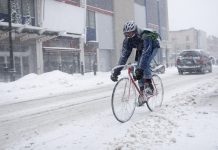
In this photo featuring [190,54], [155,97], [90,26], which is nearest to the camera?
[155,97]

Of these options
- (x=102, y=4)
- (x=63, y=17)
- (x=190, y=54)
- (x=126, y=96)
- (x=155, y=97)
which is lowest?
(x=155, y=97)

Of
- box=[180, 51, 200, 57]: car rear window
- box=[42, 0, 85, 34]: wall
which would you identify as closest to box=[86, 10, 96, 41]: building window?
box=[42, 0, 85, 34]: wall

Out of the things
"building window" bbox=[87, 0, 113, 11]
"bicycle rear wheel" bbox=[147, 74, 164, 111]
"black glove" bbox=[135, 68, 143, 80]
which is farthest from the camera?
"building window" bbox=[87, 0, 113, 11]

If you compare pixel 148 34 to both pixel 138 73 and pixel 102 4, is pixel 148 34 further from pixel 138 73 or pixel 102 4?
pixel 102 4

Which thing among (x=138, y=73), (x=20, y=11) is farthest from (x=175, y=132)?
(x=20, y=11)

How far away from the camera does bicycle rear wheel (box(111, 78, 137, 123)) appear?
20.8 feet

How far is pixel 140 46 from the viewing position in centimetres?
690

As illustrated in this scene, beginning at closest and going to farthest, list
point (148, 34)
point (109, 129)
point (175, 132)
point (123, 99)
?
point (175, 132) < point (109, 129) < point (123, 99) < point (148, 34)

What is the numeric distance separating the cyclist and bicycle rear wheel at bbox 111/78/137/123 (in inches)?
8.8

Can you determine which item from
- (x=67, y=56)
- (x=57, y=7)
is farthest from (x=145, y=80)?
(x=67, y=56)

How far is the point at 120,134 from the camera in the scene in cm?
533

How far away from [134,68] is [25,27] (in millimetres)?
19197

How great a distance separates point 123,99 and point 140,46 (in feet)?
3.80

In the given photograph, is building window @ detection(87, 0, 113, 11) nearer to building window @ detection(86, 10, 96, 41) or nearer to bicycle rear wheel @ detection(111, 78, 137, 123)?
building window @ detection(86, 10, 96, 41)
